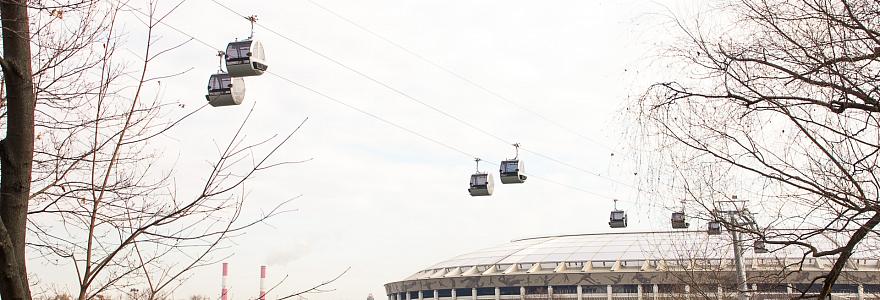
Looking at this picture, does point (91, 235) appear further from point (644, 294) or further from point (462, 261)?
point (462, 261)

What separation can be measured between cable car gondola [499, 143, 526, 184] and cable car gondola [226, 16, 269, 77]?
1050 centimetres

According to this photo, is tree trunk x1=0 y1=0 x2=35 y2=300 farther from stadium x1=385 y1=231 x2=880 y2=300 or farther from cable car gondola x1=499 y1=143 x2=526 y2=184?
stadium x1=385 y1=231 x2=880 y2=300

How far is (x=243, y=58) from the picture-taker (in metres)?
15.0

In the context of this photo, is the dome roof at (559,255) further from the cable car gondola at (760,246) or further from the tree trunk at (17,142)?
the tree trunk at (17,142)

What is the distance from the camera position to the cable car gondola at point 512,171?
80.3 ft

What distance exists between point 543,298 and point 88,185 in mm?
62297

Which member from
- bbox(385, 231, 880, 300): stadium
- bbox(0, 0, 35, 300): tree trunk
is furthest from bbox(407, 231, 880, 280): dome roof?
bbox(0, 0, 35, 300): tree trunk

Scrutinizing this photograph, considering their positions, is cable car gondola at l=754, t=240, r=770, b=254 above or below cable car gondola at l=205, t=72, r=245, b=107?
below

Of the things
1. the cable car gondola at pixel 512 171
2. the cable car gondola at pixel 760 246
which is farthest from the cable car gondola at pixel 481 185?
the cable car gondola at pixel 760 246

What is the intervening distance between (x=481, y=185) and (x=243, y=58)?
456 inches

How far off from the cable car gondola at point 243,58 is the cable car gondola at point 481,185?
1118 centimetres

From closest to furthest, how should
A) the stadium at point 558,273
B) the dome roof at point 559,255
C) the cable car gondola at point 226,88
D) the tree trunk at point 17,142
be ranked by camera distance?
the tree trunk at point 17,142, the cable car gondola at point 226,88, the stadium at point 558,273, the dome roof at point 559,255

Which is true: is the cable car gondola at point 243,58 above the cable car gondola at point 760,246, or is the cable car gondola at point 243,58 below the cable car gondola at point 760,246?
above

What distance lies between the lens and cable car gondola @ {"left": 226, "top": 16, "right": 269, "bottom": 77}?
49.1 feet
